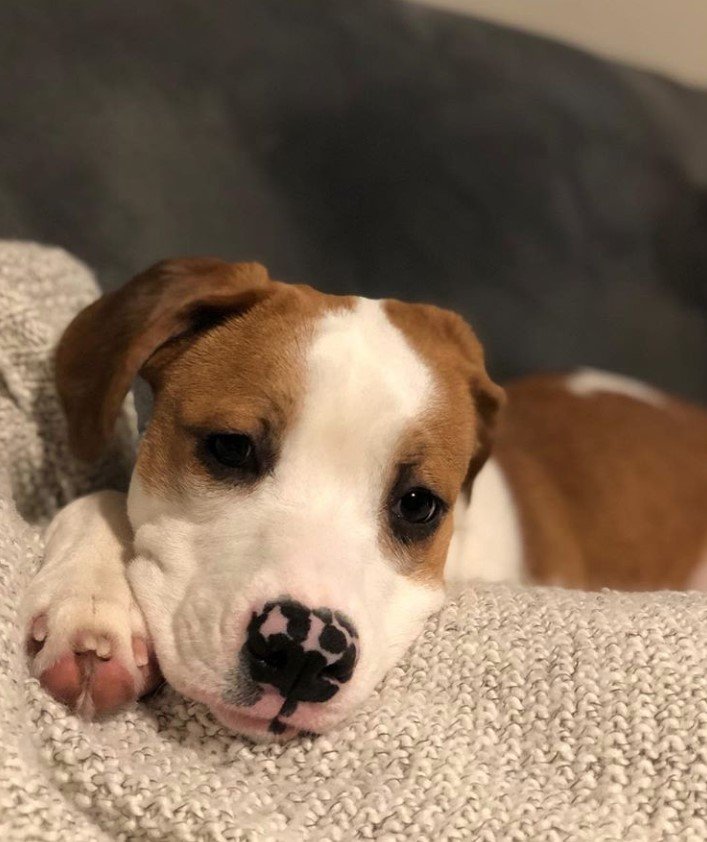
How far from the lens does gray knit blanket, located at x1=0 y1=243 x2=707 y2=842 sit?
1.05 meters

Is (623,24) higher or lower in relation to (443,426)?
higher

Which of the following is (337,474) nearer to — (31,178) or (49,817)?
(49,817)

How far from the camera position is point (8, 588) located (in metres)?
1.20

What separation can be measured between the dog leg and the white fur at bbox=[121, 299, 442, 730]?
0.03 meters

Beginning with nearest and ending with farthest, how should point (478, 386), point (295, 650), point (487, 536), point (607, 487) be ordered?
point (295, 650), point (478, 386), point (487, 536), point (607, 487)

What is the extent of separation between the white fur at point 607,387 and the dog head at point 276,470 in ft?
3.00

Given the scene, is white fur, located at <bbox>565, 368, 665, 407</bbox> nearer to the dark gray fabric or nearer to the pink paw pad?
the dark gray fabric

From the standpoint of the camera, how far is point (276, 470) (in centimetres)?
130

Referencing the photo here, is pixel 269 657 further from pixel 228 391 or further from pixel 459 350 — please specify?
pixel 459 350

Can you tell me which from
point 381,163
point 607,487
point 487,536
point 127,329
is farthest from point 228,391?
point 381,163

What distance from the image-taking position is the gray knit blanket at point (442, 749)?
1.05 metres

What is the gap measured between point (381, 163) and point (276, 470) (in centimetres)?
144

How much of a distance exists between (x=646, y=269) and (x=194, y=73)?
137 centimetres

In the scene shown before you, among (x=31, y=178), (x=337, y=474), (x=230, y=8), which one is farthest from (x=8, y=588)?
(x=230, y=8)
